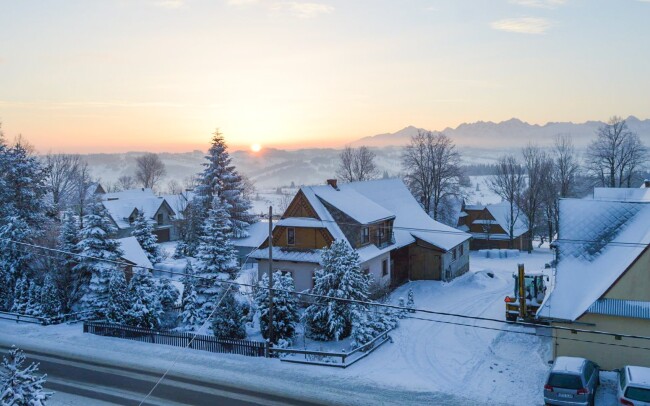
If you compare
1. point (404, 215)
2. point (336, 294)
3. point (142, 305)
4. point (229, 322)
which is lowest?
point (229, 322)

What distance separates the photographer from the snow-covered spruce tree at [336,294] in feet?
85.5

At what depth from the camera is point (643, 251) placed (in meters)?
19.6

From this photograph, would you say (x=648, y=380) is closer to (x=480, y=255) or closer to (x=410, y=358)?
(x=410, y=358)

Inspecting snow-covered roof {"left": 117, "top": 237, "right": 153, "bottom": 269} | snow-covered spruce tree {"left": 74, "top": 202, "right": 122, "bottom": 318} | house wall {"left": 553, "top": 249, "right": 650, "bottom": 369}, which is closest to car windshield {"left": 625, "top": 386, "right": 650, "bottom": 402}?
house wall {"left": 553, "top": 249, "right": 650, "bottom": 369}

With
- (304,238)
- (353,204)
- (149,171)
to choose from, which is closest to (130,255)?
(304,238)

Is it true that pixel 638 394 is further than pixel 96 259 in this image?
No

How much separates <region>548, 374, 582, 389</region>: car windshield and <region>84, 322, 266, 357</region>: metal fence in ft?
40.9

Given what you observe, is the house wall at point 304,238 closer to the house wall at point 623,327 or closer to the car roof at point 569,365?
the house wall at point 623,327

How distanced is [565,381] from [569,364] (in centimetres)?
135

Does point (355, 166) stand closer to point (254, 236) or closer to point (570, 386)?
point (254, 236)

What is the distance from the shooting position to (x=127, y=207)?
6956 centimetres

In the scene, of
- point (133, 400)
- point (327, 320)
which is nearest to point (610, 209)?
point (327, 320)

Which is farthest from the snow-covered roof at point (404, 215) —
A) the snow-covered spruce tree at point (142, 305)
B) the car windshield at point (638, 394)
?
the car windshield at point (638, 394)

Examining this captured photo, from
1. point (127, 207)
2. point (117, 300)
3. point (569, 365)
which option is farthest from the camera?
point (127, 207)
